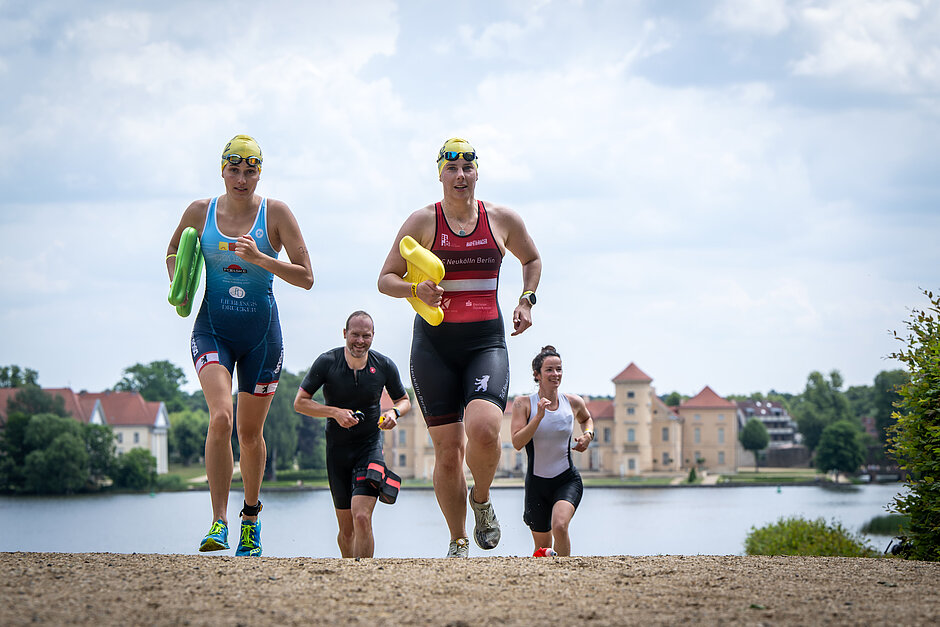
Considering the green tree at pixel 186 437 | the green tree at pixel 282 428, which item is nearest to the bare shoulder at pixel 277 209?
the green tree at pixel 282 428

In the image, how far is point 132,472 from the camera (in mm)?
103062

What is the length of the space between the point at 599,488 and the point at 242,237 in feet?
379

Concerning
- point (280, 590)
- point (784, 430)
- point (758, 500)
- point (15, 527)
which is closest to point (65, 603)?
point (280, 590)

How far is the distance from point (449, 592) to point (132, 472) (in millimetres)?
103331

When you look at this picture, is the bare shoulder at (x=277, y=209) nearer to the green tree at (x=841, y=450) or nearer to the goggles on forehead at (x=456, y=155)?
the goggles on forehead at (x=456, y=155)

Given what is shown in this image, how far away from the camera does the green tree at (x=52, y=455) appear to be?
95.4 m

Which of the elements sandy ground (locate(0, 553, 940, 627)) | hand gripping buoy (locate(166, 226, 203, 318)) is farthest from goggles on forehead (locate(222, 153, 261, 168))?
sandy ground (locate(0, 553, 940, 627))

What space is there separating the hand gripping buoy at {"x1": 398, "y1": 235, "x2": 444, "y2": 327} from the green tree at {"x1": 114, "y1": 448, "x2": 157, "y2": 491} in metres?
101

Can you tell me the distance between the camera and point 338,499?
10.5 meters

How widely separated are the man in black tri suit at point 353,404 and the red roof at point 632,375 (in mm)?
122141

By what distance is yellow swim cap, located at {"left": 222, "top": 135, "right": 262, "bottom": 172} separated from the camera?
27.4 feet

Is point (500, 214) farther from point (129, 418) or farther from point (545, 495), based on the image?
point (129, 418)

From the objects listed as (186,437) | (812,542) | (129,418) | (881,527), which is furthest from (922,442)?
(186,437)

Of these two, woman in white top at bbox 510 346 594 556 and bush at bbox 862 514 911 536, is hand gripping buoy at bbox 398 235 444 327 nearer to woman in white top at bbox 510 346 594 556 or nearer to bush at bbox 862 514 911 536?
woman in white top at bbox 510 346 594 556
